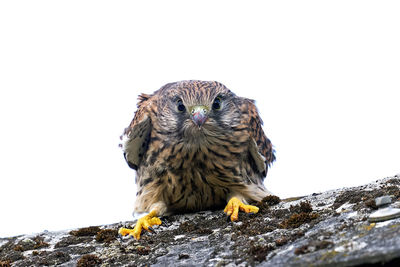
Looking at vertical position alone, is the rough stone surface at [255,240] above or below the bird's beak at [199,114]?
below

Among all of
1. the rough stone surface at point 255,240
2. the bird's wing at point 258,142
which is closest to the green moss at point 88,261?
the rough stone surface at point 255,240

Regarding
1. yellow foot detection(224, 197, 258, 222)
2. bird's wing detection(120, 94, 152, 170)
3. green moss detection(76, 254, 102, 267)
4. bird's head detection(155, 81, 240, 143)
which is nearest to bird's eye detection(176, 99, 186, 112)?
bird's head detection(155, 81, 240, 143)

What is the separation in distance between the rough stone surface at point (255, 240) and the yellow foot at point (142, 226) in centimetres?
8

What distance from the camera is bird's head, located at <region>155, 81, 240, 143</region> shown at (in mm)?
5355

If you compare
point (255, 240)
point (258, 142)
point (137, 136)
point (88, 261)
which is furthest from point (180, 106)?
point (255, 240)

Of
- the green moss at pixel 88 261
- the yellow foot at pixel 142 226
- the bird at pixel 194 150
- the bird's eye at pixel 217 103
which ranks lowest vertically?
the green moss at pixel 88 261

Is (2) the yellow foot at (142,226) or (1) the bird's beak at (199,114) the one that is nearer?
(2) the yellow foot at (142,226)

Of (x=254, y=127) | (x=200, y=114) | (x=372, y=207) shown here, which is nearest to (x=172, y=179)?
(x=200, y=114)

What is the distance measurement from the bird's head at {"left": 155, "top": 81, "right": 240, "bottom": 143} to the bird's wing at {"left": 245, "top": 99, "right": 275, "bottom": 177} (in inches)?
14.2

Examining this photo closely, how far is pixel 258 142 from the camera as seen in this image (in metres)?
6.17

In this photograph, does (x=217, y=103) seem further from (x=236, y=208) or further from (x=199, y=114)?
(x=236, y=208)

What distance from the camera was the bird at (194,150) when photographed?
5.43 m

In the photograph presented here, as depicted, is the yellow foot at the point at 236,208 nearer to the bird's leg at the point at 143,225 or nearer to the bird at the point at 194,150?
the bird at the point at 194,150

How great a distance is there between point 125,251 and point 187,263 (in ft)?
3.10
